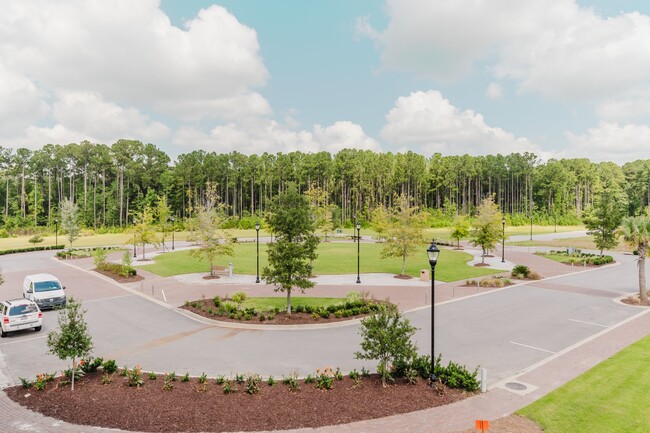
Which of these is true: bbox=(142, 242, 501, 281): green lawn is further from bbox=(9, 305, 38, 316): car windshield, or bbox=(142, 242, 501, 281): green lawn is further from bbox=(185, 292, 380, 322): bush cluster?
bbox=(9, 305, 38, 316): car windshield

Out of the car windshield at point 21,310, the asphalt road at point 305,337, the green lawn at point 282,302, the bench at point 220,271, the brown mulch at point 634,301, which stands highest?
the car windshield at point 21,310

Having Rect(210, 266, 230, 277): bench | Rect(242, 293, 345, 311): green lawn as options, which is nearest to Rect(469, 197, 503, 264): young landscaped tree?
Rect(242, 293, 345, 311): green lawn

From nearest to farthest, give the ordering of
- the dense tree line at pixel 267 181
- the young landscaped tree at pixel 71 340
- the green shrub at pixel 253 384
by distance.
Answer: the green shrub at pixel 253 384, the young landscaped tree at pixel 71 340, the dense tree line at pixel 267 181

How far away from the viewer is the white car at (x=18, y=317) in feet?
59.5

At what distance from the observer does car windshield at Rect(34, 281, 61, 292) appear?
24.0m

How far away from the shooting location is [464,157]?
115 metres

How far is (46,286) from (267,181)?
8224 cm

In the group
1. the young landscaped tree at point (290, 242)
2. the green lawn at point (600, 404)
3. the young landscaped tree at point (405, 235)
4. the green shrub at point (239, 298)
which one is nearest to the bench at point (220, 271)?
the green shrub at point (239, 298)

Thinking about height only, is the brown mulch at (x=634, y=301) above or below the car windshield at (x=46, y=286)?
below

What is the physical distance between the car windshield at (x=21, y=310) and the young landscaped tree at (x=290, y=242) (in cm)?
1151

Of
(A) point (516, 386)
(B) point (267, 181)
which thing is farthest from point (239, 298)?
(B) point (267, 181)

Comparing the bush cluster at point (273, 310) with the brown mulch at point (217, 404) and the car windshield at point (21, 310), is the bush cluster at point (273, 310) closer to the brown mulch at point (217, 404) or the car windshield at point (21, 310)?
the car windshield at point (21, 310)

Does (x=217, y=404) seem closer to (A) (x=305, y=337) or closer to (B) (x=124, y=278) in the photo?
(A) (x=305, y=337)

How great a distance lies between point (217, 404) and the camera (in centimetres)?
1086
